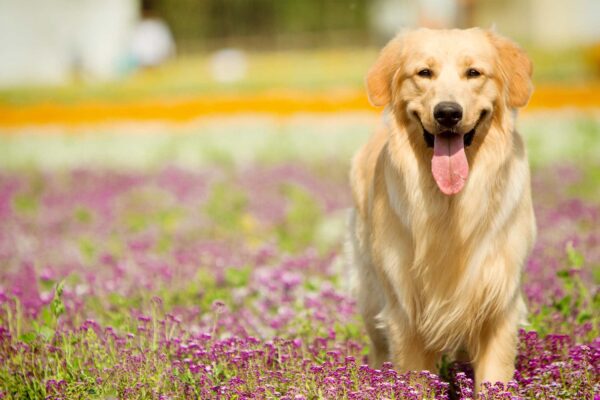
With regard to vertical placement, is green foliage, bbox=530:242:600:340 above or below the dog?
below

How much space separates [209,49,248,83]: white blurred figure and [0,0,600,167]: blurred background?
0.30 ft

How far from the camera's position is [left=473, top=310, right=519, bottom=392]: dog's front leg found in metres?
4.13

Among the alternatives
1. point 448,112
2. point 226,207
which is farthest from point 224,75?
point 448,112

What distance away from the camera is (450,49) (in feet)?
13.6

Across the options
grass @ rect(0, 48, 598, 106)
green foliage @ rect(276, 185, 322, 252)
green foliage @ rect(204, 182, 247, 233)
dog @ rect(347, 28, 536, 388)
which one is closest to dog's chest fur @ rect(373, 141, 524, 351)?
dog @ rect(347, 28, 536, 388)

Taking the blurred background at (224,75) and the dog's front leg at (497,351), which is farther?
the blurred background at (224,75)

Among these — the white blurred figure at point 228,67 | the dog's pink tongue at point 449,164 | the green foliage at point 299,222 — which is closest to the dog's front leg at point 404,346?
the dog's pink tongue at point 449,164

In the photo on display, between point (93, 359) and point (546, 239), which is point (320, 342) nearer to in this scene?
point (93, 359)

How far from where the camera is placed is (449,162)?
4.08 m

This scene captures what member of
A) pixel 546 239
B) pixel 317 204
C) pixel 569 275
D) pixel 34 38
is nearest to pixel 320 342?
pixel 569 275

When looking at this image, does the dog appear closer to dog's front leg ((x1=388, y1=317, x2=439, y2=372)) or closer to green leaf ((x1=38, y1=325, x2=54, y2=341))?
dog's front leg ((x1=388, y1=317, x2=439, y2=372))

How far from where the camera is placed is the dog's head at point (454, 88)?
4012 mm

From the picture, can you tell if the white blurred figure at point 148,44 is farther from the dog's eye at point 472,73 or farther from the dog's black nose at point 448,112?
the dog's black nose at point 448,112

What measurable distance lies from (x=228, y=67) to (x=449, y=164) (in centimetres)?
2248
